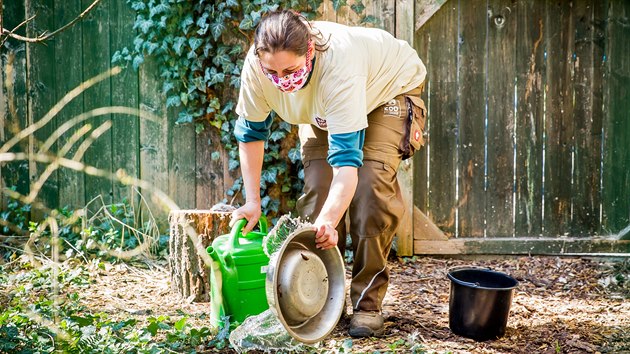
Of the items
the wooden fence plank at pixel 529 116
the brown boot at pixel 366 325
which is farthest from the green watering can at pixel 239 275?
the wooden fence plank at pixel 529 116

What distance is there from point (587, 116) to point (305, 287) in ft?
10.3

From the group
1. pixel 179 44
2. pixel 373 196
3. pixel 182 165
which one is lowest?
pixel 373 196

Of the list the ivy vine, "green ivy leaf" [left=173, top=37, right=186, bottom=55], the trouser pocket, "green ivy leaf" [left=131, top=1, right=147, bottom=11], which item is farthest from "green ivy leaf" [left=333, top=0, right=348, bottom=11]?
the trouser pocket

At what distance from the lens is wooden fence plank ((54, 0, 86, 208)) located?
4.49 m

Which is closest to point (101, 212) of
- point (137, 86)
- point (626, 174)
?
point (137, 86)

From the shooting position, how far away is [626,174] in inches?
177

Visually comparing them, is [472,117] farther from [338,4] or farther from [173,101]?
[173,101]

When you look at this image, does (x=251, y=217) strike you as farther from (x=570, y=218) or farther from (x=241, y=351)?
(x=570, y=218)

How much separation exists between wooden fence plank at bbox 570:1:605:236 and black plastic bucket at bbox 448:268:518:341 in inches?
76.2

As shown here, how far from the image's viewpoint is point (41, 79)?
179 inches

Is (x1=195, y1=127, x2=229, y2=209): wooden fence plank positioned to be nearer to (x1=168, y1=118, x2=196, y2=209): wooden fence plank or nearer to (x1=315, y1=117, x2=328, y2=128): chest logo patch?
(x1=168, y1=118, x2=196, y2=209): wooden fence plank

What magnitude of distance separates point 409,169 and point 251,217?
6.29 ft

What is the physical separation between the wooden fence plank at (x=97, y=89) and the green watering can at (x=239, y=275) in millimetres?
2078

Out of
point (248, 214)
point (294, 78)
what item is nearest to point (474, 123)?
point (248, 214)
